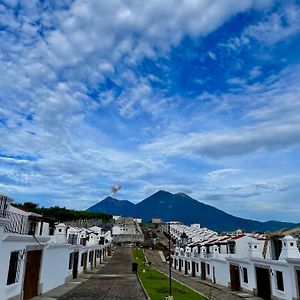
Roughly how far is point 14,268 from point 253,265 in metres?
20.5

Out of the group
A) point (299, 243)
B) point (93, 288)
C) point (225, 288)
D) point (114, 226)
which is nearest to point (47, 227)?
point (93, 288)

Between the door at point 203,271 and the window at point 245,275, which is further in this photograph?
the door at point 203,271

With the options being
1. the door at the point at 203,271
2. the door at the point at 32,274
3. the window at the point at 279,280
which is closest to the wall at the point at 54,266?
the door at the point at 32,274

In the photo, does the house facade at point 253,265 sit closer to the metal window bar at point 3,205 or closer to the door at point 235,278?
the door at point 235,278

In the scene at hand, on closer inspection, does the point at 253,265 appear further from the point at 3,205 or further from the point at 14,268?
the point at 3,205

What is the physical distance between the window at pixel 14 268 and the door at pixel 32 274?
1602 mm

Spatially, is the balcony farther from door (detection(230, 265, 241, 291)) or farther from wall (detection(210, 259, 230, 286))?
wall (detection(210, 259, 230, 286))

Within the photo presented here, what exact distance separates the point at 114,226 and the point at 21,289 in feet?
341

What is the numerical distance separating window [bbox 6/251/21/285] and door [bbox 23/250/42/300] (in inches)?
63.1

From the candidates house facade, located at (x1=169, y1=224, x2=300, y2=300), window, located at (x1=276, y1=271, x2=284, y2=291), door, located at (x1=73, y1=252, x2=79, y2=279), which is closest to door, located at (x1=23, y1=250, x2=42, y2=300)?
house facade, located at (x1=169, y1=224, x2=300, y2=300)

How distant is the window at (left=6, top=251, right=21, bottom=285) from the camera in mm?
18875

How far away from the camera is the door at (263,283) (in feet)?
91.3

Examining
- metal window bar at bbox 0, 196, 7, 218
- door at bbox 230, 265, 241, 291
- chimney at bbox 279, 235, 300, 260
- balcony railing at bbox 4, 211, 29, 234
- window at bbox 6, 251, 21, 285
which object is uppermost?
metal window bar at bbox 0, 196, 7, 218

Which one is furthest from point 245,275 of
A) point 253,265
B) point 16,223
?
point 16,223
